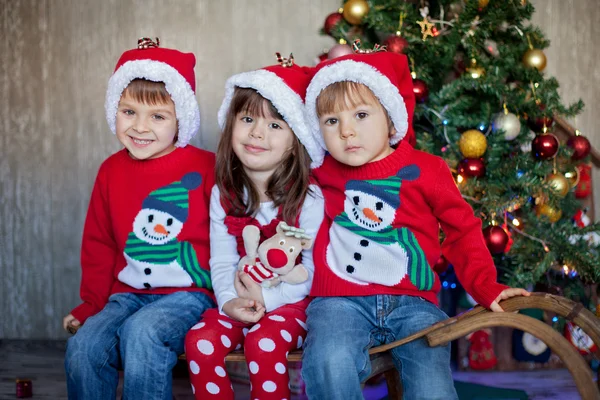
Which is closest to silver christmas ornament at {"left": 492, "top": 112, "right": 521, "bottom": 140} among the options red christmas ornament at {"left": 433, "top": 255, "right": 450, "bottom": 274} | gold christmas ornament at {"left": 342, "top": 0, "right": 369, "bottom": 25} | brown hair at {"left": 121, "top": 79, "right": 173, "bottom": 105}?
red christmas ornament at {"left": 433, "top": 255, "right": 450, "bottom": 274}

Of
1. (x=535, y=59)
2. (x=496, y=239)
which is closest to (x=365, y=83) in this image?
(x=496, y=239)

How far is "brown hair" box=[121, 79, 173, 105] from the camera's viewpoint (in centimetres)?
197

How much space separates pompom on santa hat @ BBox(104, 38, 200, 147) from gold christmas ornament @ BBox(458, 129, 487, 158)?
97cm

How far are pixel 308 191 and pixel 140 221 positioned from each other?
505mm

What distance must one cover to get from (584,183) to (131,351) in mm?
2005

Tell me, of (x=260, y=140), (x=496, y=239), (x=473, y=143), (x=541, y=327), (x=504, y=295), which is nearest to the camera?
(x=541, y=327)

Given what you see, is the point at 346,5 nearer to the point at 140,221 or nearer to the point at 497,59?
the point at 497,59

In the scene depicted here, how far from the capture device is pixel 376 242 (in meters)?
1.79

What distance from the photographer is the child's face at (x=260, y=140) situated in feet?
6.15

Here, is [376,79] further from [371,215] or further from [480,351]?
[480,351]

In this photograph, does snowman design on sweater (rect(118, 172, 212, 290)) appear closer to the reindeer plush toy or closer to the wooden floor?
the reindeer plush toy

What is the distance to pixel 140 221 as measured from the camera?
78.0 inches

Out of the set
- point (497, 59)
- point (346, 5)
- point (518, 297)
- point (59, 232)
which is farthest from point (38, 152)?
point (518, 297)

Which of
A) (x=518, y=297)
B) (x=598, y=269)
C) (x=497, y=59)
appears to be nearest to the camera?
(x=518, y=297)
